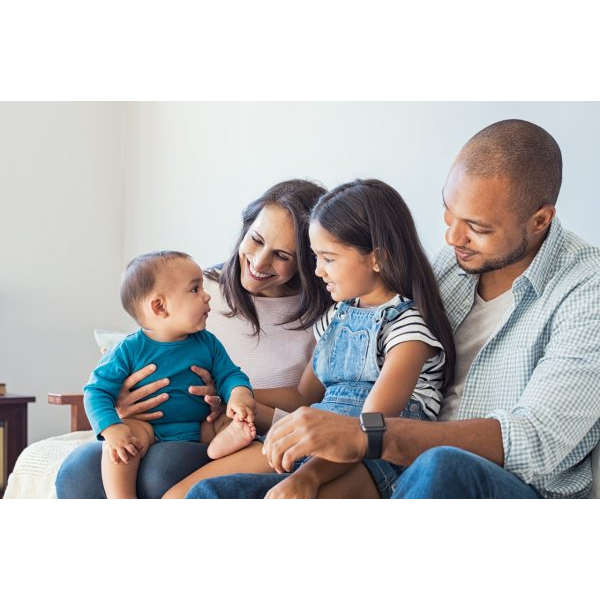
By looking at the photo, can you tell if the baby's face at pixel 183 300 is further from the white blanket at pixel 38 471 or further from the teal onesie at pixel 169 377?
the white blanket at pixel 38 471

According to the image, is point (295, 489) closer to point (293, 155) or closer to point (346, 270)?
point (346, 270)

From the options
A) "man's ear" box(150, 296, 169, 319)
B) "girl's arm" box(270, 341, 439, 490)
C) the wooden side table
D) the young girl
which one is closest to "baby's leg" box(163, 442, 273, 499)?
the young girl

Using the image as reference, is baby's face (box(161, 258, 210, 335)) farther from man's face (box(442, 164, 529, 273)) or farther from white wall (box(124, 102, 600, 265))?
white wall (box(124, 102, 600, 265))

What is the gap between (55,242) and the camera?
4.38 metres

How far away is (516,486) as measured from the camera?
1.38 m

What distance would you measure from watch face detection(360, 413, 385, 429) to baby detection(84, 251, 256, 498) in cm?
40

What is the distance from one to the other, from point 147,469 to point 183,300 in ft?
1.20

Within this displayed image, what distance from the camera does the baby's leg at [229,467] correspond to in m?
1.66

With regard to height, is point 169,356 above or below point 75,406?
above

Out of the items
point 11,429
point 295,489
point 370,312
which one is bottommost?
point 11,429

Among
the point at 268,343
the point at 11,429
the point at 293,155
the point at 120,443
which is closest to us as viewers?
the point at 120,443

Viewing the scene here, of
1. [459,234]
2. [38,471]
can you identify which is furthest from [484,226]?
[38,471]

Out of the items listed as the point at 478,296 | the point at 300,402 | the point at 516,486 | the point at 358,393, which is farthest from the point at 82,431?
the point at 516,486
